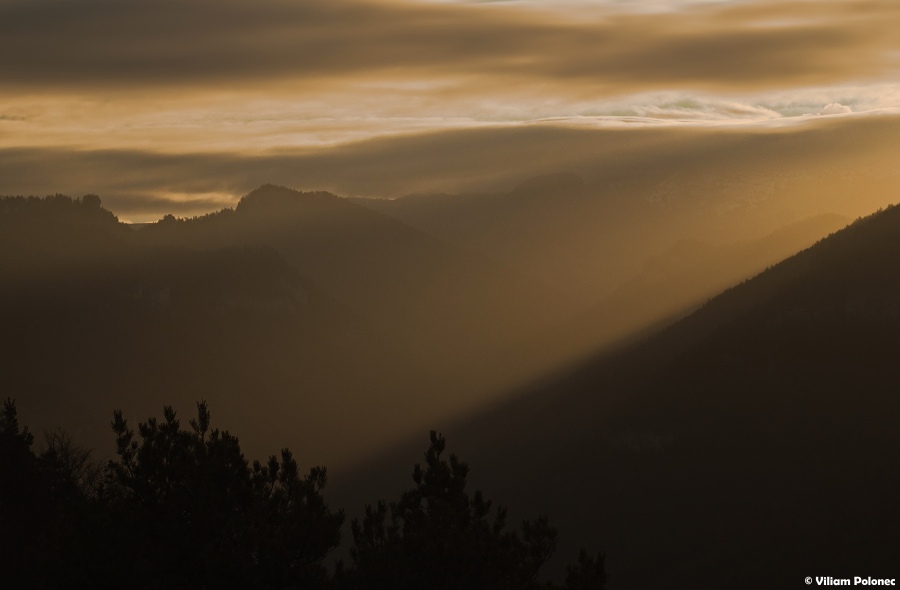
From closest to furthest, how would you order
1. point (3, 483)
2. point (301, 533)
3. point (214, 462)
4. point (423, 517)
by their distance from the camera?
1. point (301, 533)
2. point (214, 462)
3. point (423, 517)
4. point (3, 483)

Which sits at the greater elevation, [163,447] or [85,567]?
[163,447]

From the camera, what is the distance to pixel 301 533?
170 feet

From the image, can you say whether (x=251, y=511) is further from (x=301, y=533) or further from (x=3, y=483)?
(x=3, y=483)

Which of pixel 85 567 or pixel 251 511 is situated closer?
pixel 85 567

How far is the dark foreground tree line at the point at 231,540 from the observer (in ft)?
160

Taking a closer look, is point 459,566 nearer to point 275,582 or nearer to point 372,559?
point 372,559

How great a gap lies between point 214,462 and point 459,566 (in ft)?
40.8

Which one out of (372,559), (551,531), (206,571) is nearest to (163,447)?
(206,571)

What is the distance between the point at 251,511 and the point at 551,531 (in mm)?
14045

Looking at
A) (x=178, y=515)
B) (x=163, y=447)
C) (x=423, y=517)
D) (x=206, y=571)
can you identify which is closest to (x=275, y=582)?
(x=206, y=571)

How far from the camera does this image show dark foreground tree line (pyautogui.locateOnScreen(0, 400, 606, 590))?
4875 centimetres

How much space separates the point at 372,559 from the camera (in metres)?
53.0

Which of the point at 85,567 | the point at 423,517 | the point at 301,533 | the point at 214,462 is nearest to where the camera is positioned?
the point at 85,567

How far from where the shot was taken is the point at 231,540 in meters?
50.9
